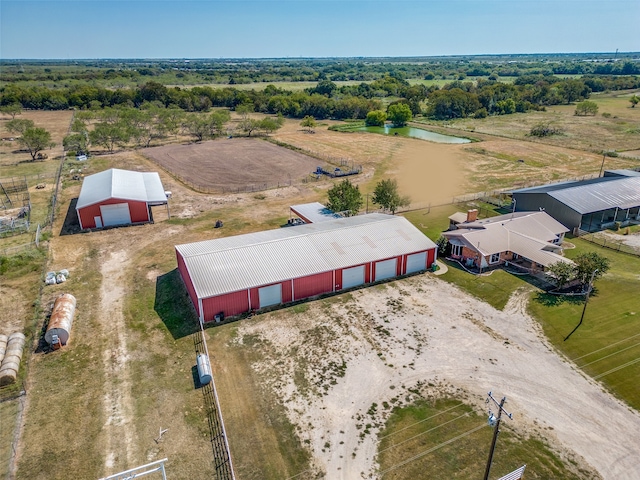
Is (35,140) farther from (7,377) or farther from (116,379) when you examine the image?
(116,379)

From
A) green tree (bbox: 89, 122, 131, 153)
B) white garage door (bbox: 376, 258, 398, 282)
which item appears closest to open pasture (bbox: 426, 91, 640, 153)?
white garage door (bbox: 376, 258, 398, 282)

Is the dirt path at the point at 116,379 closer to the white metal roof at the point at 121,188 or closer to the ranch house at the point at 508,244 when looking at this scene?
the white metal roof at the point at 121,188

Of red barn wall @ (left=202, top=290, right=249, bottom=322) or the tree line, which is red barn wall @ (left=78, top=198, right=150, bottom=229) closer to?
red barn wall @ (left=202, top=290, right=249, bottom=322)

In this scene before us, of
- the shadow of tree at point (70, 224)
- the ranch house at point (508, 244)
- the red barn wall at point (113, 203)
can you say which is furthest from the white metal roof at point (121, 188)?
the ranch house at point (508, 244)

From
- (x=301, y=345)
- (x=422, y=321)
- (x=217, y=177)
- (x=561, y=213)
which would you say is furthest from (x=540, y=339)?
(x=217, y=177)

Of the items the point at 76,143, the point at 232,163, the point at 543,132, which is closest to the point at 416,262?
the point at 232,163
